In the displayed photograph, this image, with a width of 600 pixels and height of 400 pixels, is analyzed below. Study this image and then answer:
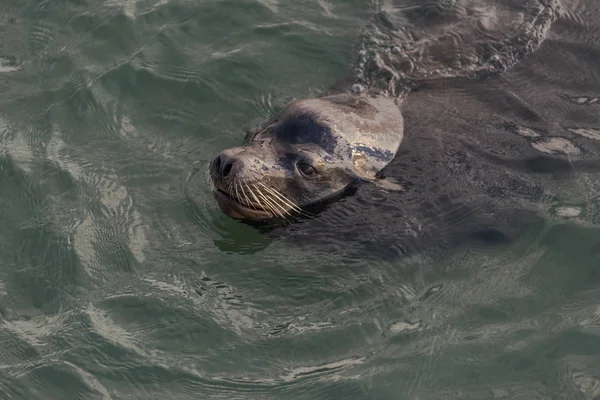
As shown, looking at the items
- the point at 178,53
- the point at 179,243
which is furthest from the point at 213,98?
the point at 179,243

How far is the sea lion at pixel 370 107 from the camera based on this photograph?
6602 mm

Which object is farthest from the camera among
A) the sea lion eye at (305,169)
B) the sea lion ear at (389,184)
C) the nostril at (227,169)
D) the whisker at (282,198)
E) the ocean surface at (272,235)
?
the sea lion ear at (389,184)

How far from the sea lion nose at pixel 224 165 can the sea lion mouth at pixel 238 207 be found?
0.48 ft

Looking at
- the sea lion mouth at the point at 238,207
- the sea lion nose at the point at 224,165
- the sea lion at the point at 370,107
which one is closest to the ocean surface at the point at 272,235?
the sea lion at the point at 370,107

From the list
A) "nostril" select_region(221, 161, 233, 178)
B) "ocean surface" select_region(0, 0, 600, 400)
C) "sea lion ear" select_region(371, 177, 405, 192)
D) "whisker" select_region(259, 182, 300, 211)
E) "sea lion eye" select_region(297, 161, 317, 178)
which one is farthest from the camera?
"sea lion ear" select_region(371, 177, 405, 192)

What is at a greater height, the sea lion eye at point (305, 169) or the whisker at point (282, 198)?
the sea lion eye at point (305, 169)

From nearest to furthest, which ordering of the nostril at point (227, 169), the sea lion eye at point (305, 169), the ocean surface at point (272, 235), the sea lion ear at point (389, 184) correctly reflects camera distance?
the ocean surface at point (272, 235), the nostril at point (227, 169), the sea lion eye at point (305, 169), the sea lion ear at point (389, 184)

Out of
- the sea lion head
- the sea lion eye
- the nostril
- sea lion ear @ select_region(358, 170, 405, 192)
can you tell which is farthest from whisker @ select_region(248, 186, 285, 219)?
sea lion ear @ select_region(358, 170, 405, 192)

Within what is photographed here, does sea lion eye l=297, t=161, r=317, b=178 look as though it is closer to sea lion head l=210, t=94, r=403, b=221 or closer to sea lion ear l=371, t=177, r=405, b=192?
sea lion head l=210, t=94, r=403, b=221

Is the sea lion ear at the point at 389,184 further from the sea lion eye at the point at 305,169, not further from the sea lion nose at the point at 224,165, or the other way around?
the sea lion nose at the point at 224,165

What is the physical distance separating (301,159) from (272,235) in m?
0.64

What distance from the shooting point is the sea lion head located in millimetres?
6500

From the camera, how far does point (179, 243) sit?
22.1 ft

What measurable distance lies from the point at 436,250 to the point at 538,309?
89cm
